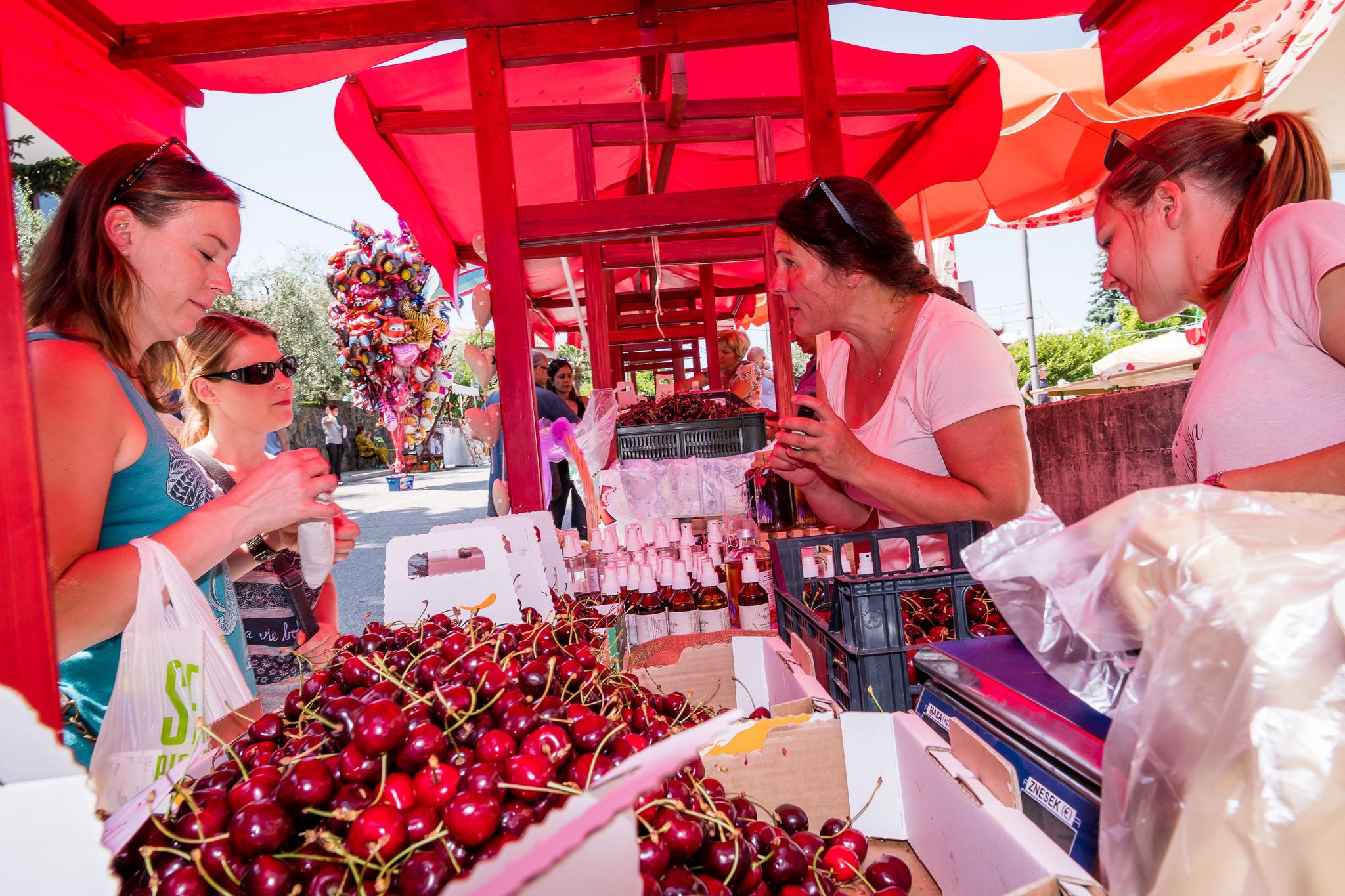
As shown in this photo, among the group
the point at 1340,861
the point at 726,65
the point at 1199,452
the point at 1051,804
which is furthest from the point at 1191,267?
the point at 726,65

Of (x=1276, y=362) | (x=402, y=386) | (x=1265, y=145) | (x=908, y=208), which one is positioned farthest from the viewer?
(x=908, y=208)

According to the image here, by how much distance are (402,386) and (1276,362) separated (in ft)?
19.7

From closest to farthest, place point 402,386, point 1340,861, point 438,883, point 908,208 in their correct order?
point 1340,861 → point 438,883 → point 402,386 → point 908,208

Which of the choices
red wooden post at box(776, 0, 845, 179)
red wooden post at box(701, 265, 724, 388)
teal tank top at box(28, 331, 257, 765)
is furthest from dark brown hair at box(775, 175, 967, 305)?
red wooden post at box(701, 265, 724, 388)

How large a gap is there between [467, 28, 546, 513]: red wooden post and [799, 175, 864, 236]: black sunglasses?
1.24 m

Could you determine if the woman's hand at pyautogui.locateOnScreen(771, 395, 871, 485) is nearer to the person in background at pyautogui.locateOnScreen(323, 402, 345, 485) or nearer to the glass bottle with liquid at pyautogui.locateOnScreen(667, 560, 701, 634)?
the glass bottle with liquid at pyautogui.locateOnScreen(667, 560, 701, 634)

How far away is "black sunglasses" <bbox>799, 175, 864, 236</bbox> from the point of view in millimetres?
2176

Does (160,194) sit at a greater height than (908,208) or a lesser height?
lesser

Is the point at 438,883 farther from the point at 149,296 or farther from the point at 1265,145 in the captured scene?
the point at 1265,145

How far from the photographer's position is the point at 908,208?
7.27 m

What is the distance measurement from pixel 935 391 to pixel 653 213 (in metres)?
1.48

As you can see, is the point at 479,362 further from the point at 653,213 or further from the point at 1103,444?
the point at 1103,444

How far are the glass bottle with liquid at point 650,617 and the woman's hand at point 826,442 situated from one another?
77 cm

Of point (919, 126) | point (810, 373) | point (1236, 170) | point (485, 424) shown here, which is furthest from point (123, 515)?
point (919, 126)
